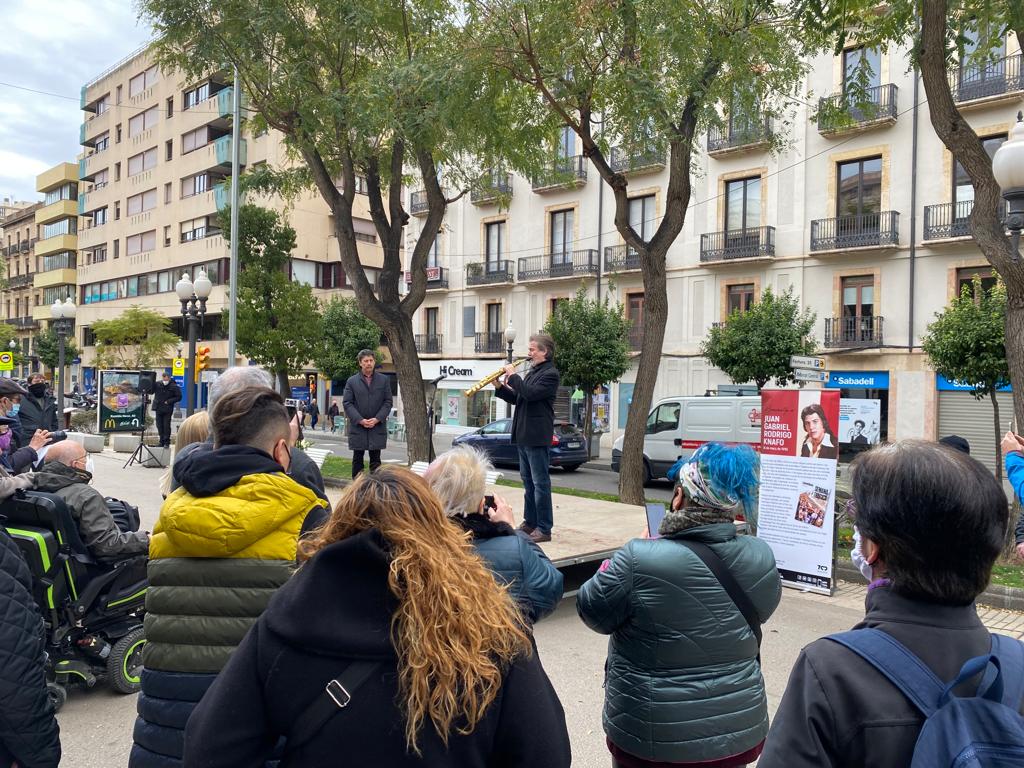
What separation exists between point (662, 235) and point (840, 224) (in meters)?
16.0

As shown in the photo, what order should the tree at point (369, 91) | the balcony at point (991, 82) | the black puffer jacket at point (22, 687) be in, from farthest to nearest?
1. the balcony at point (991, 82)
2. the tree at point (369, 91)
3. the black puffer jacket at point (22, 687)

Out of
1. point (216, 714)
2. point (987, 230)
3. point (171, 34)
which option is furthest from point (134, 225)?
point (216, 714)

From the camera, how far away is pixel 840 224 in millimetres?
24766

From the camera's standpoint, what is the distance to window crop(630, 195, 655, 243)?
2952cm

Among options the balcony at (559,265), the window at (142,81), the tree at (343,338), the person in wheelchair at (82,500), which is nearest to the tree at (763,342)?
the balcony at (559,265)

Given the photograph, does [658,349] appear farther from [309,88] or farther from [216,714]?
[216,714]

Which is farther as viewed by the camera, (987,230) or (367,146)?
(367,146)

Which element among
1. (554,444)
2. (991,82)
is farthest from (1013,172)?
(991,82)

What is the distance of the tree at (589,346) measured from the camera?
80.7 feet

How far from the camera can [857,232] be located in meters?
24.3

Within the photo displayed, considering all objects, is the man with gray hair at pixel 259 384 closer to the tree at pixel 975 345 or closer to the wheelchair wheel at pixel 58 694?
the wheelchair wheel at pixel 58 694

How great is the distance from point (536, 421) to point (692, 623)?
4.13 meters

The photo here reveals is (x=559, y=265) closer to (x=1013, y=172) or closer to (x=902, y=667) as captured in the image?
(x=1013, y=172)

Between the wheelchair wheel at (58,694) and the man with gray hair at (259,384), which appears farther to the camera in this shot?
the wheelchair wheel at (58,694)
